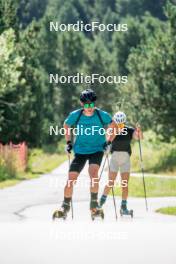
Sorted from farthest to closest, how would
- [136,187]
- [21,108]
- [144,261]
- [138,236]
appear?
[21,108] < [136,187] < [138,236] < [144,261]

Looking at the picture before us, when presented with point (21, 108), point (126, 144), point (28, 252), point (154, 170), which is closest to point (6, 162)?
point (154, 170)

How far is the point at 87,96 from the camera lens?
1077 centimetres

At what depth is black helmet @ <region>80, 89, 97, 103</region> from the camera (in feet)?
35.1

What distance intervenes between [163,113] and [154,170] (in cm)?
345

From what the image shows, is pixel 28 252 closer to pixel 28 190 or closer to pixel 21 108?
pixel 28 190

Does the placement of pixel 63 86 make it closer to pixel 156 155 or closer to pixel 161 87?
pixel 156 155

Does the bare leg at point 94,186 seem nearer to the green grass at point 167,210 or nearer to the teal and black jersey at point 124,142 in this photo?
the teal and black jersey at point 124,142

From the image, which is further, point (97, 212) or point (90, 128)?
point (97, 212)

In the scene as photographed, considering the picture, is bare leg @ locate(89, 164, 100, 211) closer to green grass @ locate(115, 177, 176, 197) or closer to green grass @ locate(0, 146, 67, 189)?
green grass @ locate(115, 177, 176, 197)

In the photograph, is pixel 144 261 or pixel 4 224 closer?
pixel 144 261

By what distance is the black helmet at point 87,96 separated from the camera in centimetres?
1071

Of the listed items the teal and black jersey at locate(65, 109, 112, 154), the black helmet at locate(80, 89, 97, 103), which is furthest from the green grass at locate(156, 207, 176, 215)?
the black helmet at locate(80, 89, 97, 103)

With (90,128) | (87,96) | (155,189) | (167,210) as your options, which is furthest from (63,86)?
(87,96)

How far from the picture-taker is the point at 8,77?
33562 mm
